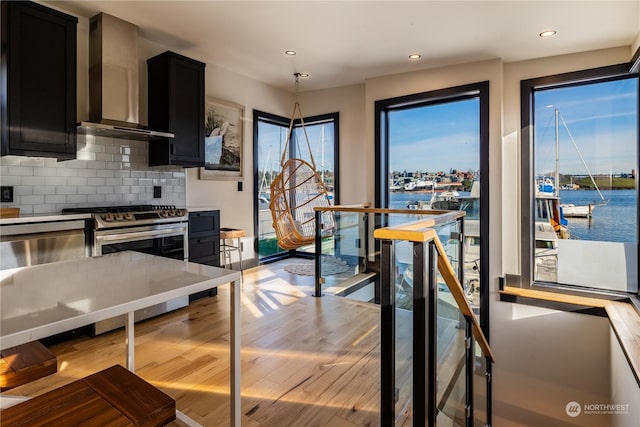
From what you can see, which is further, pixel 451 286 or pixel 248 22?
pixel 248 22

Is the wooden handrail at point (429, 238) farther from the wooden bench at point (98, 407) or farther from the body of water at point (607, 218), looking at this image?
the body of water at point (607, 218)

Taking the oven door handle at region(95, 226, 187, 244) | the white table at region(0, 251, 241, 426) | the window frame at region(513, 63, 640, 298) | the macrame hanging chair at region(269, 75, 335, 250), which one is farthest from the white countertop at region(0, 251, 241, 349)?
the window frame at region(513, 63, 640, 298)

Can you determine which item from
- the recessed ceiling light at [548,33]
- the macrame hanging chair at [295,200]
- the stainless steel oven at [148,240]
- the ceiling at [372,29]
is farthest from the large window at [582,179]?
the stainless steel oven at [148,240]

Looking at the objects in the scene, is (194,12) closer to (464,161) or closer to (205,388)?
(205,388)

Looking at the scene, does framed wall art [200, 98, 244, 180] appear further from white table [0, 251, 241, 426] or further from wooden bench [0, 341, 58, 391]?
wooden bench [0, 341, 58, 391]

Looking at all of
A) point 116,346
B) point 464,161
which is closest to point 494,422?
point 464,161

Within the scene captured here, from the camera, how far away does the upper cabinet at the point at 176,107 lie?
3498 millimetres

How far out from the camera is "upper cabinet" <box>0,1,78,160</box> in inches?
99.6

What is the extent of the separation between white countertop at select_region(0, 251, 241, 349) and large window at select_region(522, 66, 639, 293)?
413cm

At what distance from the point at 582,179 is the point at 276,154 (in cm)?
406

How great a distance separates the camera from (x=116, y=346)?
2.60 metres

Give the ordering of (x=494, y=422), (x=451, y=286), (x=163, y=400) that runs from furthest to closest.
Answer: (x=494, y=422) → (x=451, y=286) → (x=163, y=400)

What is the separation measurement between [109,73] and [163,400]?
10.5 ft

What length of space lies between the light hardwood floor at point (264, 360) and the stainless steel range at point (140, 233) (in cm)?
11
